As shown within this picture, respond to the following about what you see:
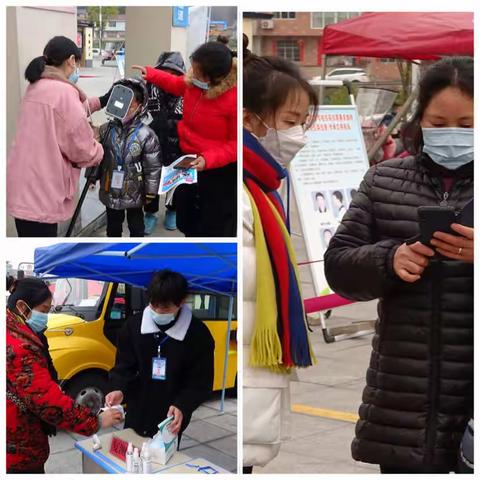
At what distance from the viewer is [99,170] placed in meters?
3.17

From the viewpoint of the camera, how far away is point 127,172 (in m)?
3.17

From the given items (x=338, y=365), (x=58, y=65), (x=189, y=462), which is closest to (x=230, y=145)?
(x=58, y=65)

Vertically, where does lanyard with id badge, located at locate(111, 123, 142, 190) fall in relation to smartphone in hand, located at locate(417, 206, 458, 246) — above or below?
above

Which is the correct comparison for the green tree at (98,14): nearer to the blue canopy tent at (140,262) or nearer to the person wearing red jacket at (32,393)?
the blue canopy tent at (140,262)

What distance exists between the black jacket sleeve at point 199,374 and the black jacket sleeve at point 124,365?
189 mm

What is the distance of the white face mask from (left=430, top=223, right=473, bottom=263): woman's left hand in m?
0.59

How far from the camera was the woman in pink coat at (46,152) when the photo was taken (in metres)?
2.65

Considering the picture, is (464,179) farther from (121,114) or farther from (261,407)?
(121,114)

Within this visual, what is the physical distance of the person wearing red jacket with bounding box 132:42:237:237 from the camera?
9.78ft

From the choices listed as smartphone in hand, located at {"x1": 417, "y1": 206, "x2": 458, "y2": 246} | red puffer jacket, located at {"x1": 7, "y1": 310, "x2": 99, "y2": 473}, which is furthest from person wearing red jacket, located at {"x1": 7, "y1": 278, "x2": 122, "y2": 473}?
smartphone in hand, located at {"x1": 417, "y1": 206, "x2": 458, "y2": 246}

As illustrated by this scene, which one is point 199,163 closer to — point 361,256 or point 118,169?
point 118,169

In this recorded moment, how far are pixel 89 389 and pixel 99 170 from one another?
2.92ft

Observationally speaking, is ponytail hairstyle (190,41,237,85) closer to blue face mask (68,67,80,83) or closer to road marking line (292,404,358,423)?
blue face mask (68,67,80,83)

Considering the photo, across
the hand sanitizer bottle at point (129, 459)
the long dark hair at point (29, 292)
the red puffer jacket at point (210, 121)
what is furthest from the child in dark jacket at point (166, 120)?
the hand sanitizer bottle at point (129, 459)
